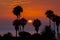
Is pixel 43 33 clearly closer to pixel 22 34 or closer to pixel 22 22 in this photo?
pixel 22 34

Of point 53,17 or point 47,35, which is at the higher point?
point 53,17

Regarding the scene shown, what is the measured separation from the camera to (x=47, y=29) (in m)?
87.3

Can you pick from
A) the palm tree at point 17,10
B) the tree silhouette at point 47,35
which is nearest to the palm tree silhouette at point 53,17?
the palm tree at point 17,10

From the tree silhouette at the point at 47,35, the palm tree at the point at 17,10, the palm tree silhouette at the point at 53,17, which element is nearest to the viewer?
the tree silhouette at the point at 47,35

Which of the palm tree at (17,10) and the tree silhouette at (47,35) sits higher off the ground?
the palm tree at (17,10)

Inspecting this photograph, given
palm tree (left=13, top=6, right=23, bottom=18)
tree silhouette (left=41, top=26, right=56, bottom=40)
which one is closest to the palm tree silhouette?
palm tree (left=13, top=6, right=23, bottom=18)

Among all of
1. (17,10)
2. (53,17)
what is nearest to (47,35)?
(17,10)

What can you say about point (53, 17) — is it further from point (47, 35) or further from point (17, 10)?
point (47, 35)

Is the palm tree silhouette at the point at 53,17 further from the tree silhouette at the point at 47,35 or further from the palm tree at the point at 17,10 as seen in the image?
the tree silhouette at the point at 47,35

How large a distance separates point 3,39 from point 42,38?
1175 cm

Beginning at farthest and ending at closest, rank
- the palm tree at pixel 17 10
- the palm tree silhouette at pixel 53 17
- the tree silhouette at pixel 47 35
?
the palm tree silhouette at pixel 53 17
the palm tree at pixel 17 10
the tree silhouette at pixel 47 35

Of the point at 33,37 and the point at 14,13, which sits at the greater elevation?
the point at 14,13

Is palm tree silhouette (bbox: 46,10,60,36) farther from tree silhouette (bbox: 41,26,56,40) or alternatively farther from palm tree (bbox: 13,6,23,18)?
tree silhouette (bbox: 41,26,56,40)

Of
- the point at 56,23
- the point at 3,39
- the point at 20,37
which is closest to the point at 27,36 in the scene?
the point at 20,37
